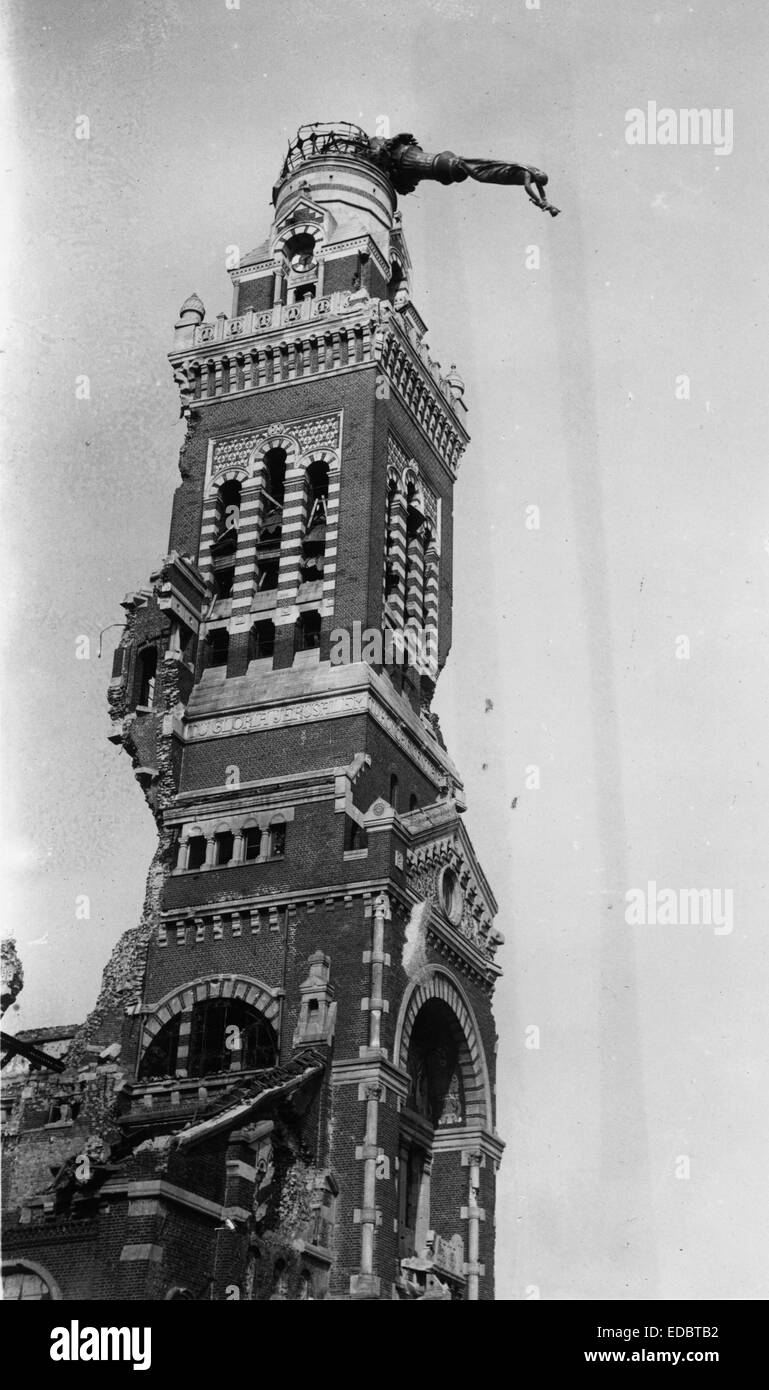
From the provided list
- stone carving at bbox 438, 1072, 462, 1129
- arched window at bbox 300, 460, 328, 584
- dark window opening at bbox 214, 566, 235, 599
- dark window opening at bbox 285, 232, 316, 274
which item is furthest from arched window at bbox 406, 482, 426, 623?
stone carving at bbox 438, 1072, 462, 1129

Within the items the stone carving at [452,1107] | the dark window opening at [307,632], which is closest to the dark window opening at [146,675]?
the dark window opening at [307,632]

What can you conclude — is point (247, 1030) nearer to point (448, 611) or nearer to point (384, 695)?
point (384, 695)

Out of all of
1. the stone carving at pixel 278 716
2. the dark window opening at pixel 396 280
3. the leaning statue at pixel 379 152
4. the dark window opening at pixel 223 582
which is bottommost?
the stone carving at pixel 278 716

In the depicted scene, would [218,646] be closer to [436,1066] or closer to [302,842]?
[302,842]

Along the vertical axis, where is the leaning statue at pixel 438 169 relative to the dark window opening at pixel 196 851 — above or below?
above

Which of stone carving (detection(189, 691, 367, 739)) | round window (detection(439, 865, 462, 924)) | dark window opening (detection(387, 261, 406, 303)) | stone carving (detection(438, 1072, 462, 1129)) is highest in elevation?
dark window opening (detection(387, 261, 406, 303))

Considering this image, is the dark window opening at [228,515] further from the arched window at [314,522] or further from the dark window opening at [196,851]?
the dark window opening at [196,851]

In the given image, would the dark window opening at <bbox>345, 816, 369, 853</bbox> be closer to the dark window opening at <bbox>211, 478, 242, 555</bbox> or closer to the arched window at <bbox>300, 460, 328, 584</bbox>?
the arched window at <bbox>300, 460, 328, 584</bbox>
